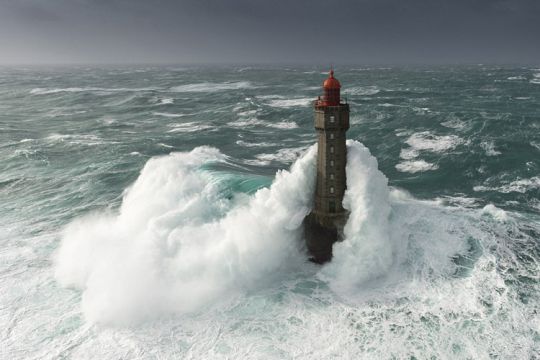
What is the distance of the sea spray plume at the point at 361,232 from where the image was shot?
908 inches

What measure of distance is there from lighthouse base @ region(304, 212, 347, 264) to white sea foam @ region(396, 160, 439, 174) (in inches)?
652

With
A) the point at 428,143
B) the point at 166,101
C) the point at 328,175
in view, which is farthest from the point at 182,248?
the point at 166,101

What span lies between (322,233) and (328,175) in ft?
12.1

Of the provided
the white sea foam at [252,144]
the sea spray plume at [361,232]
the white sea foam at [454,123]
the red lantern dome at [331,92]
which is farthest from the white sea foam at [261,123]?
the red lantern dome at [331,92]

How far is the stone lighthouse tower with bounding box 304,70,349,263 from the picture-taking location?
73.9 ft

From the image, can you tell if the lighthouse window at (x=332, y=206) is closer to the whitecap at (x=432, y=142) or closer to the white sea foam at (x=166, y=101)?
the whitecap at (x=432, y=142)

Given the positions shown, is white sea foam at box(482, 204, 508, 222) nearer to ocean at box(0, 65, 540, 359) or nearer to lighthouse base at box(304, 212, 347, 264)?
ocean at box(0, 65, 540, 359)

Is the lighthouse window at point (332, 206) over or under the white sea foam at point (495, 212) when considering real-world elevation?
over

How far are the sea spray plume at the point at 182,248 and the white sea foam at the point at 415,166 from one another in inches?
667

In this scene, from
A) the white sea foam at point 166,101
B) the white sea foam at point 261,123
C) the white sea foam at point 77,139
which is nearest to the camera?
the white sea foam at point 77,139

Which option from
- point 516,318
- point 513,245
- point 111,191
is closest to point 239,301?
point 516,318

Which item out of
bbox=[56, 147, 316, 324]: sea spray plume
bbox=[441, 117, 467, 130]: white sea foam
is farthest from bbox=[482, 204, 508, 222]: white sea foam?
bbox=[441, 117, 467, 130]: white sea foam

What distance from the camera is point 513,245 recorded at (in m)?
24.7

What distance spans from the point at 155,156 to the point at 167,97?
195 ft
